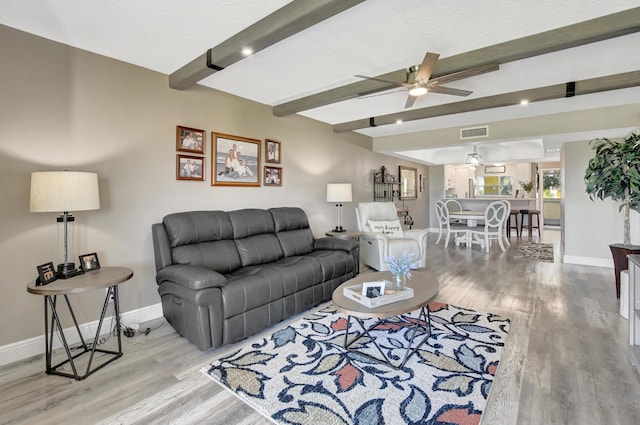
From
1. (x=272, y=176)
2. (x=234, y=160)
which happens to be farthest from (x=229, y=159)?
(x=272, y=176)

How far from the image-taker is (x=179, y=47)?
257cm

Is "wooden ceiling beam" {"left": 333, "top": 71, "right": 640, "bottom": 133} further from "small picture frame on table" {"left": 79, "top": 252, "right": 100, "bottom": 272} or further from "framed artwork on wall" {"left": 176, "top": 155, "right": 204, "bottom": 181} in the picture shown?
"small picture frame on table" {"left": 79, "top": 252, "right": 100, "bottom": 272}

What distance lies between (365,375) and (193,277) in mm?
1440

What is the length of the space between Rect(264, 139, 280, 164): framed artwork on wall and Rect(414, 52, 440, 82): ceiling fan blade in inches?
85.4

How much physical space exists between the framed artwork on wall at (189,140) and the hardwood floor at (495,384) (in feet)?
5.90

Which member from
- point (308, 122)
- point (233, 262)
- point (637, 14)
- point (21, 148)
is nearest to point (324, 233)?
point (308, 122)

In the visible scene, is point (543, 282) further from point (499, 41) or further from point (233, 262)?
point (233, 262)

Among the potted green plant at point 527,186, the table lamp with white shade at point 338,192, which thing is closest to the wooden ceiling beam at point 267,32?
the table lamp with white shade at point 338,192

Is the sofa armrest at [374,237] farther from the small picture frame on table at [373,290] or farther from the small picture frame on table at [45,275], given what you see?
the small picture frame on table at [45,275]

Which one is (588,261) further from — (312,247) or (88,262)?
(88,262)

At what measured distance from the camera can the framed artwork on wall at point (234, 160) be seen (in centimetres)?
356

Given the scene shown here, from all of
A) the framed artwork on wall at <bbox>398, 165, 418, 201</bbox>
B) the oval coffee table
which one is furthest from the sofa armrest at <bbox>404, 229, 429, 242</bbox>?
the framed artwork on wall at <bbox>398, 165, 418, 201</bbox>

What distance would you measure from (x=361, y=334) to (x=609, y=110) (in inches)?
180

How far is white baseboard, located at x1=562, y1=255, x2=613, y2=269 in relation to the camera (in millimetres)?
4926
